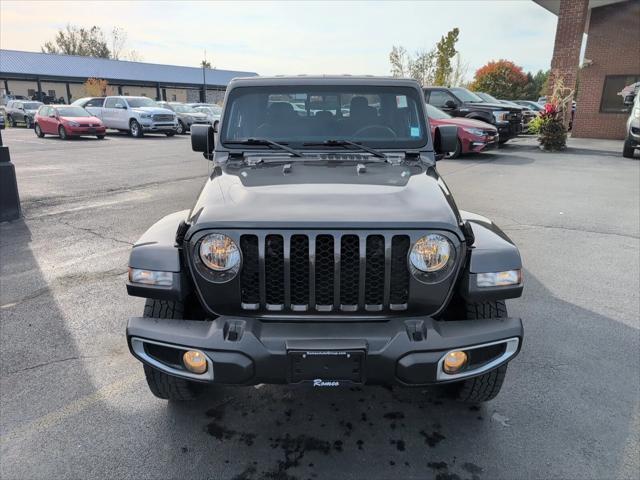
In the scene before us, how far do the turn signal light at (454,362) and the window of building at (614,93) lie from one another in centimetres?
2191

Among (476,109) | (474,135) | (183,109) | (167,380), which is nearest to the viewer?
(167,380)

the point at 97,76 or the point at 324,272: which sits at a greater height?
the point at 97,76

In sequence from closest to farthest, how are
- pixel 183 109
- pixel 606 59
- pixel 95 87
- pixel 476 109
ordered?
1. pixel 476 109
2. pixel 606 59
3. pixel 183 109
4. pixel 95 87

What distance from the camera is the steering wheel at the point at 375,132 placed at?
3.48 m

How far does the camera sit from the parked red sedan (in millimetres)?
20438

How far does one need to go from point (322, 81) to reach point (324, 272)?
1.90 metres

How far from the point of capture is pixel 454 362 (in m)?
2.21

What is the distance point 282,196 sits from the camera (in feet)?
8.10

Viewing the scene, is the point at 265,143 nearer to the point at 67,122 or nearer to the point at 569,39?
the point at 569,39

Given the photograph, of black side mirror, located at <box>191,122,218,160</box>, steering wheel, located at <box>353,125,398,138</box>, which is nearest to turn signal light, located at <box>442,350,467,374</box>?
steering wheel, located at <box>353,125,398,138</box>

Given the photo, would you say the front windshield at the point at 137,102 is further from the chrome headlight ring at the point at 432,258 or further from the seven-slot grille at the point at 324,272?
the chrome headlight ring at the point at 432,258

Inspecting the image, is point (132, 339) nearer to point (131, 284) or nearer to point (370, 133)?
point (131, 284)

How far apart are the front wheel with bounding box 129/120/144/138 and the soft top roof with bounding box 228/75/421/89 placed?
20.1 meters

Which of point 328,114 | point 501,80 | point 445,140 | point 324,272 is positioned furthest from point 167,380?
point 501,80
